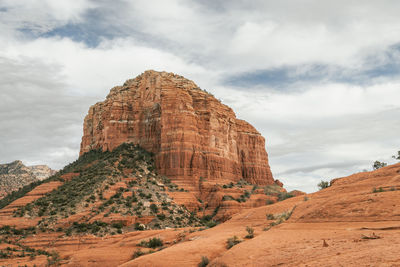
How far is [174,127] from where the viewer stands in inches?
2938

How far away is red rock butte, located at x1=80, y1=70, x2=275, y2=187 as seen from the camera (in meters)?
73.6

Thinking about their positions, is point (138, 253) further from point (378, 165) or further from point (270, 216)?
point (378, 165)

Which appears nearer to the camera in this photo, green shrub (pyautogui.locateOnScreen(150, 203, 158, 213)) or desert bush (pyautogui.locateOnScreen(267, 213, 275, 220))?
desert bush (pyautogui.locateOnScreen(267, 213, 275, 220))

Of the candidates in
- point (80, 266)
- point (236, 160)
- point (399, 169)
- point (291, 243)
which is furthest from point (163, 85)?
point (291, 243)

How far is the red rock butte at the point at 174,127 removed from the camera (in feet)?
242

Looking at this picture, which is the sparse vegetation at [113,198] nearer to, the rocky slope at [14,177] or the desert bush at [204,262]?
the desert bush at [204,262]

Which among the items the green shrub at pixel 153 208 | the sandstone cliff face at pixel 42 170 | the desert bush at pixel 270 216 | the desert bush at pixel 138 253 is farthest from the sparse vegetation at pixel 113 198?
the sandstone cliff face at pixel 42 170

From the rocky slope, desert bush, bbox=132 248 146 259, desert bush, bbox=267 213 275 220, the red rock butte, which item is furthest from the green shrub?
the rocky slope

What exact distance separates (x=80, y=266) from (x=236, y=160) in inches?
2518

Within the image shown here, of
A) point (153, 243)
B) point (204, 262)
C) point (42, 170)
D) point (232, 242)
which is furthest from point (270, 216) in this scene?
point (42, 170)

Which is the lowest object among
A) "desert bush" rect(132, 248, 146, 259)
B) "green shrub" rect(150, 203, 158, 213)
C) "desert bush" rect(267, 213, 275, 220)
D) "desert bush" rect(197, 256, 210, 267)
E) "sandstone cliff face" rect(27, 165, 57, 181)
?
"desert bush" rect(132, 248, 146, 259)

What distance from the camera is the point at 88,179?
62.8m

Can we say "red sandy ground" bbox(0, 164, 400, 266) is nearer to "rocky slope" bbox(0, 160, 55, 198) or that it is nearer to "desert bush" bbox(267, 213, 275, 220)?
"desert bush" bbox(267, 213, 275, 220)

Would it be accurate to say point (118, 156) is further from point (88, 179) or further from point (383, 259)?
point (383, 259)
